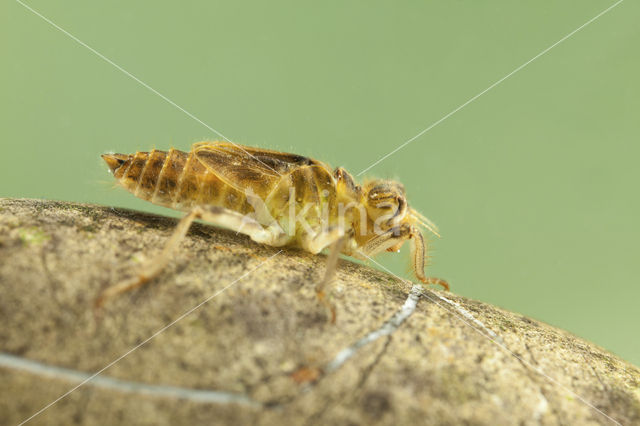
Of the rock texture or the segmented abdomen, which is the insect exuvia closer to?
the segmented abdomen

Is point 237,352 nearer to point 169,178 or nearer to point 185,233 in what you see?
point 185,233

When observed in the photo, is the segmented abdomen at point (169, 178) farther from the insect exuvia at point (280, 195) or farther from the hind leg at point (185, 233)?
the hind leg at point (185, 233)

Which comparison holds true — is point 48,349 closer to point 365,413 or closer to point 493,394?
point 365,413

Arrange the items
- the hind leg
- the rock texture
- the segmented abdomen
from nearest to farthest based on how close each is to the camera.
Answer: the rock texture < the hind leg < the segmented abdomen

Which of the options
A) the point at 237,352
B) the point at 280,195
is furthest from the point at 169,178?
the point at 237,352

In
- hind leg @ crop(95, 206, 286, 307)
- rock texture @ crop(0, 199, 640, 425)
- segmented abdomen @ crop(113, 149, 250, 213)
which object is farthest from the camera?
segmented abdomen @ crop(113, 149, 250, 213)

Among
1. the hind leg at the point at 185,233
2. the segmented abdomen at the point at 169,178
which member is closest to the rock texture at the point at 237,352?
the hind leg at the point at 185,233

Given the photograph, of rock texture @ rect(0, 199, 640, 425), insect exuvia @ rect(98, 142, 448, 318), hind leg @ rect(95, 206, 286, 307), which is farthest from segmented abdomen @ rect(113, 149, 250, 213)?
rock texture @ rect(0, 199, 640, 425)
